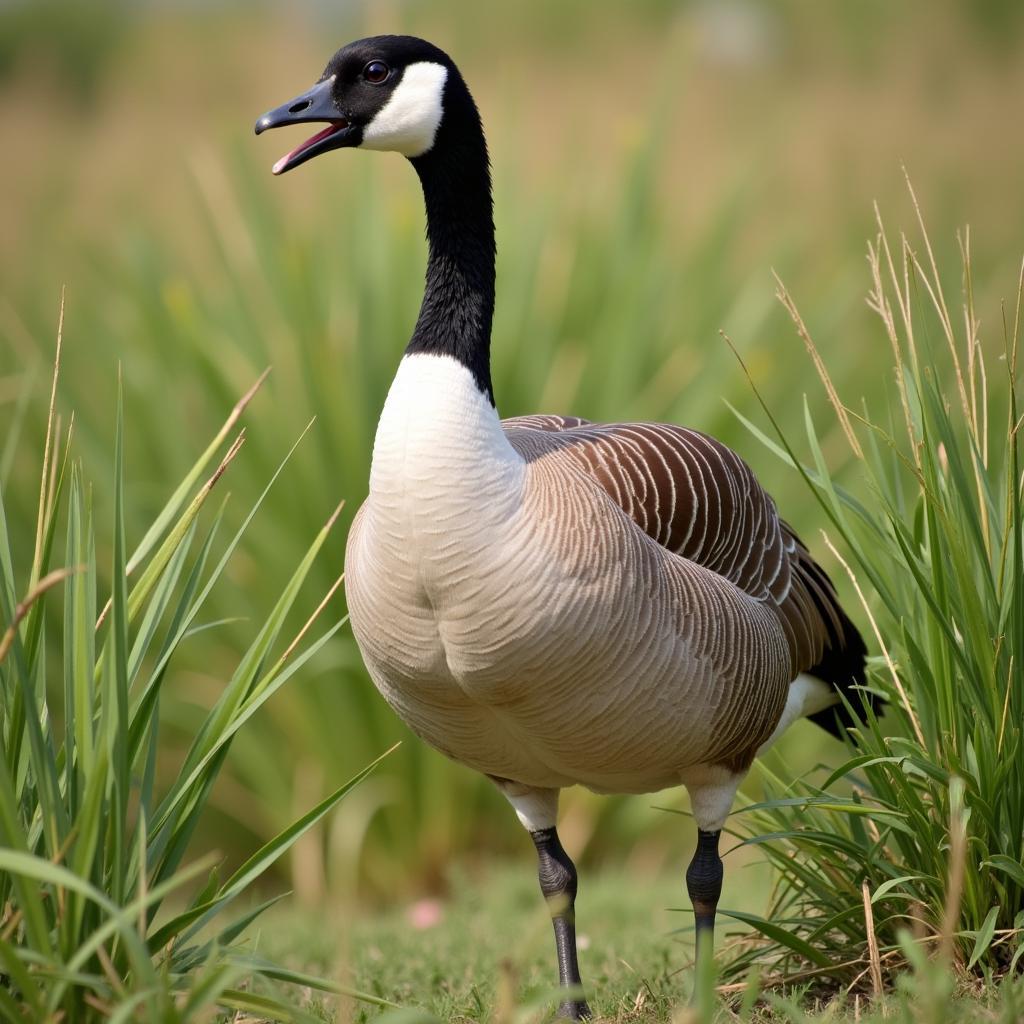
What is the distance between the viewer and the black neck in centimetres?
357

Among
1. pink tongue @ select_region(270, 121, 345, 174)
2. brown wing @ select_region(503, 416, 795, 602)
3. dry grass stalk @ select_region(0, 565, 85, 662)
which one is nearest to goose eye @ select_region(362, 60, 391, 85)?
pink tongue @ select_region(270, 121, 345, 174)

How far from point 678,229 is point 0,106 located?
29.8ft

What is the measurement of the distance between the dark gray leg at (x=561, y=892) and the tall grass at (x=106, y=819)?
1.17 meters

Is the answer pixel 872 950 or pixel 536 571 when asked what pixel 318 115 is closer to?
pixel 536 571

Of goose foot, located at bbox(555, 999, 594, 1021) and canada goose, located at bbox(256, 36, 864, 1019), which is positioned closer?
canada goose, located at bbox(256, 36, 864, 1019)

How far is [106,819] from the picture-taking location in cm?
275

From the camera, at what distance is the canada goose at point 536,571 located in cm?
317

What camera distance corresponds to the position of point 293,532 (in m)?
6.99

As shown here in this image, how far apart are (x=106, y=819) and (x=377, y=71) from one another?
2.04 meters

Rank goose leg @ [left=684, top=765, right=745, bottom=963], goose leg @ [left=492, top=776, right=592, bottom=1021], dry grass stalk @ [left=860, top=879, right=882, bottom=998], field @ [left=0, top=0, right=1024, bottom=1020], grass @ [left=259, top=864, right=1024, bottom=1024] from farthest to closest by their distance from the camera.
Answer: field @ [left=0, top=0, right=1024, bottom=1020] → goose leg @ [left=492, top=776, right=592, bottom=1021] → goose leg @ [left=684, top=765, right=745, bottom=963] → dry grass stalk @ [left=860, top=879, right=882, bottom=998] → grass @ [left=259, top=864, right=1024, bottom=1024]

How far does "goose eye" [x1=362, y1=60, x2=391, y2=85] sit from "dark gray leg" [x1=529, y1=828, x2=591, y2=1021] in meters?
2.22

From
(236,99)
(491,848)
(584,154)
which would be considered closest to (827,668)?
(491,848)

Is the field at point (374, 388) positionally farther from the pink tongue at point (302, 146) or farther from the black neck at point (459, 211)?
the pink tongue at point (302, 146)

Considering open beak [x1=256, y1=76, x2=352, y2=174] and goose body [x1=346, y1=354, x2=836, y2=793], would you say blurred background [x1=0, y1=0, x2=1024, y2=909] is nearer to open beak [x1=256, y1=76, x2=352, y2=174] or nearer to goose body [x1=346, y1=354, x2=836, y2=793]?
open beak [x1=256, y1=76, x2=352, y2=174]
